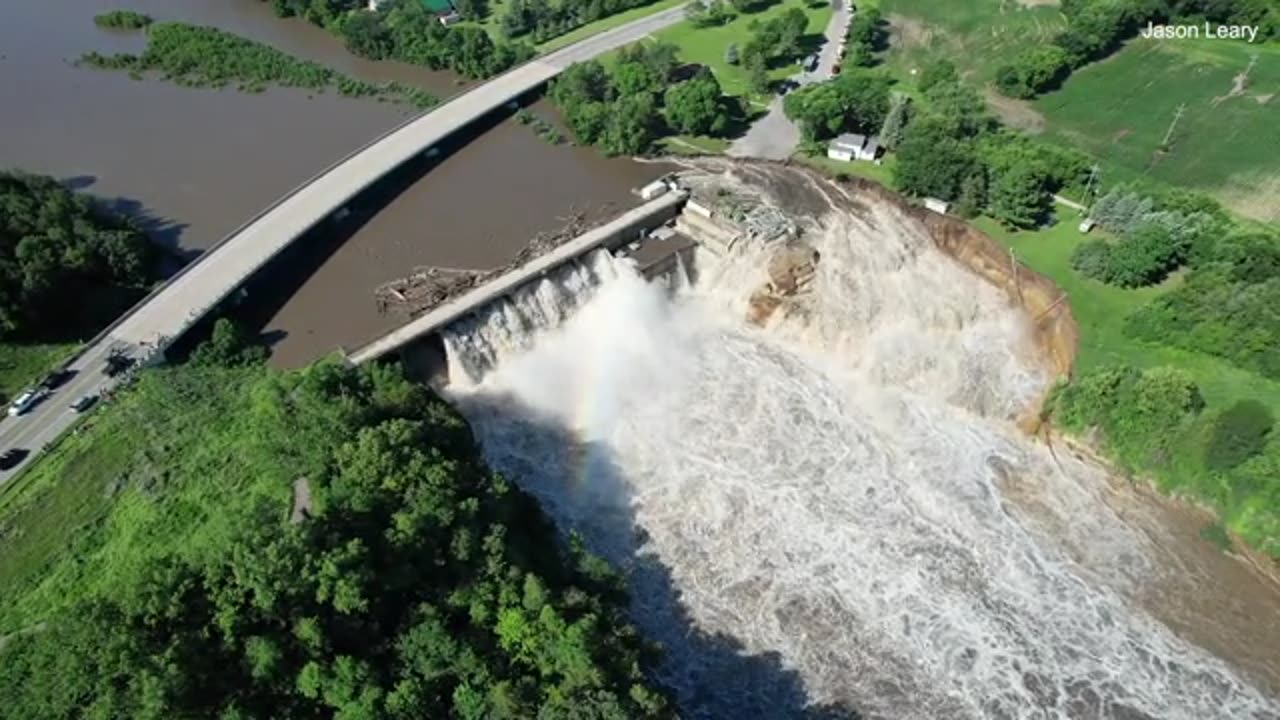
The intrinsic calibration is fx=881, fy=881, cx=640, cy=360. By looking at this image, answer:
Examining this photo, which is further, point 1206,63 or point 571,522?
point 1206,63

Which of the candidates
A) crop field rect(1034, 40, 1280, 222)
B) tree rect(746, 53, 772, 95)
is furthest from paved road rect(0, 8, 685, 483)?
crop field rect(1034, 40, 1280, 222)

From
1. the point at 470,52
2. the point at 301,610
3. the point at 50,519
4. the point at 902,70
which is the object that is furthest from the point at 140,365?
the point at 902,70

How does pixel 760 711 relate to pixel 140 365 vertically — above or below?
below

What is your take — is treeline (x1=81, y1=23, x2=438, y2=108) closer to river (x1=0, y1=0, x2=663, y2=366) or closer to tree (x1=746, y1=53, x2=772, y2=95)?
river (x1=0, y1=0, x2=663, y2=366)

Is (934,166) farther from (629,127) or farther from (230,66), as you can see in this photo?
(230,66)

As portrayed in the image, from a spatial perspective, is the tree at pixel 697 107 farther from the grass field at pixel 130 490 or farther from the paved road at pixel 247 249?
the grass field at pixel 130 490

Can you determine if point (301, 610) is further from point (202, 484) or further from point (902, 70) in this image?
point (902, 70)

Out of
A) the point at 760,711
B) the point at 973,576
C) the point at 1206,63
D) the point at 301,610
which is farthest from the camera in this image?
the point at 1206,63
